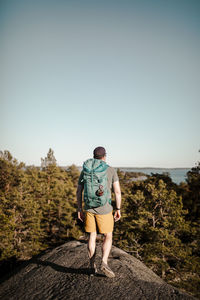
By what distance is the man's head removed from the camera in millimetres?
3793

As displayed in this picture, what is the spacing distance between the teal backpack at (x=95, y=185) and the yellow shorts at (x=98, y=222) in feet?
0.86

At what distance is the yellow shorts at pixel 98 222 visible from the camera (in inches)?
143

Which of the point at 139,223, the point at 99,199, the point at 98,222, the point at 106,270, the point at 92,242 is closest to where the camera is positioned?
the point at 99,199

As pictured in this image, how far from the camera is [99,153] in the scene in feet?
12.4

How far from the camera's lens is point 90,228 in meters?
3.69

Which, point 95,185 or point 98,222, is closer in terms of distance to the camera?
point 95,185

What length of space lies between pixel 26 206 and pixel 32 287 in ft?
59.2

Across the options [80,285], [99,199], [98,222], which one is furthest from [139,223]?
[99,199]

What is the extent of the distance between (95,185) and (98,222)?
819 millimetres

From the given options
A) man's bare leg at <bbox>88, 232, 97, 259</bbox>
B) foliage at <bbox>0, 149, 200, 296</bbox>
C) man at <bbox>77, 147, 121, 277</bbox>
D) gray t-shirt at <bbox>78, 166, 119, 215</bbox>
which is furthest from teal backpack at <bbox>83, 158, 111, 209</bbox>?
foliage at <bbox>0, 149, 200, 296</bbox>

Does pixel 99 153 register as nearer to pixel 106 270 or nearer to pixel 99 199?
pixel 99 199

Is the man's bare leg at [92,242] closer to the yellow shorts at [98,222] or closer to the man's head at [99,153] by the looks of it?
the yellow shorts at [98,222]

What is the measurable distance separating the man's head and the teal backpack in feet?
0.86

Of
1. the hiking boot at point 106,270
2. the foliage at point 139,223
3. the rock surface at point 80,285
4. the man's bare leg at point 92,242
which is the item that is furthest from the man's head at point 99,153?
the foliage at point 139,223
